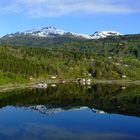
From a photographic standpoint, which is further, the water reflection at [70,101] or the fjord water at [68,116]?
the water reflection at [70,101]

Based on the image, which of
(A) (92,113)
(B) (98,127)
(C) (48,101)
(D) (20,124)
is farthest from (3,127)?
(C) (48,101)

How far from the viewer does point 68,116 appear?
129 metres

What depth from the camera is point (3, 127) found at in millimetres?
101750

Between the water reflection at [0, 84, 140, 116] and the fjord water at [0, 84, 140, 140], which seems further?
the water reflection at [0, 84, 140, 116]

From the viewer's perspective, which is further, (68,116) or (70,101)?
(70,101)

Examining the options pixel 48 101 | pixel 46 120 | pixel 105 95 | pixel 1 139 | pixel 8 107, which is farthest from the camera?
pixel 105 95

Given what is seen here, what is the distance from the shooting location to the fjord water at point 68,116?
313ft

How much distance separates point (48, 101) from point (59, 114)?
3445cm

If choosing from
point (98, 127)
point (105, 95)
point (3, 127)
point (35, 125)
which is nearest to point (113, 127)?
point (98, 127)

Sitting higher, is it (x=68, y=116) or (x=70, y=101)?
(x=68, y=116)

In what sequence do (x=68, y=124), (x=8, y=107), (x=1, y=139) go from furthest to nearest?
(x=8, y=107) → (x=68, y=124) → (x=1, y=139)

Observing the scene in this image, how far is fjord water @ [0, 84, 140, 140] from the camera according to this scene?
95.4m

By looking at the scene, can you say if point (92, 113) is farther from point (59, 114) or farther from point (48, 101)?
point (48, 101)

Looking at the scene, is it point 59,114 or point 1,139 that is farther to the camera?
point 59,114
